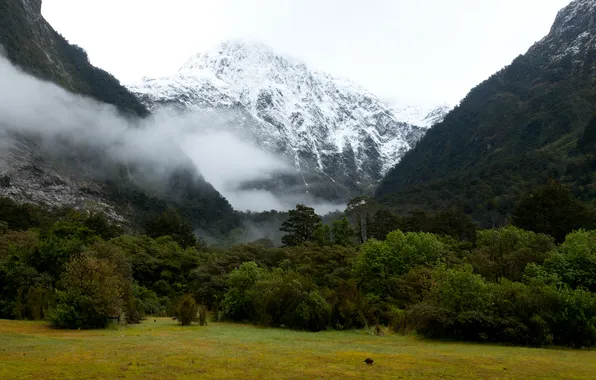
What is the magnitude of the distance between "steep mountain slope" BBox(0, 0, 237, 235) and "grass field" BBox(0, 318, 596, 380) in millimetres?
105362

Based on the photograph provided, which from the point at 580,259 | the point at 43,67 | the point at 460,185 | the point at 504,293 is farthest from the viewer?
the point at 43,67

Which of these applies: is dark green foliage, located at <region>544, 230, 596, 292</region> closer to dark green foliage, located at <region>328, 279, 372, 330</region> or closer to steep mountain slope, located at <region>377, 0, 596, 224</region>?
dark green foliage, located at <region>328, 279, 372, 330</region>

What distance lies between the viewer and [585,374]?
14531mm

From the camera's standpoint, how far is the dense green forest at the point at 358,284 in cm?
2452

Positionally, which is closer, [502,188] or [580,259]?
[580,259]

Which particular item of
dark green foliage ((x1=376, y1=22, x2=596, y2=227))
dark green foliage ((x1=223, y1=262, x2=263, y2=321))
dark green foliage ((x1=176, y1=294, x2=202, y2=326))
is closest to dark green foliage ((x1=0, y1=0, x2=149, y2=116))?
dark green foliage ((x1=376, y1=22, x2=596, y2=227))

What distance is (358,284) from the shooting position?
42219mm

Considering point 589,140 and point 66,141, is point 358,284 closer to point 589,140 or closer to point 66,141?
Result: point 589,140

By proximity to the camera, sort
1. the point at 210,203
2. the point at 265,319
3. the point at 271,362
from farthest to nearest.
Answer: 1. the point at 210,203
2. the point at 265,319
3. the point at 271,362

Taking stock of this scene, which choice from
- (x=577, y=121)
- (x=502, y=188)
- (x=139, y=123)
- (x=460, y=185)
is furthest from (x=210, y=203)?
(x=577, y=121)

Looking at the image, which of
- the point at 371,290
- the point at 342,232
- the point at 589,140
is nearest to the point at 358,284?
the point at 371,290

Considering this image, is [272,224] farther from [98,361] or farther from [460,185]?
[98,361]

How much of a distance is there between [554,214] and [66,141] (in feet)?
450

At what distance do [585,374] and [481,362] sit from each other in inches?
129
